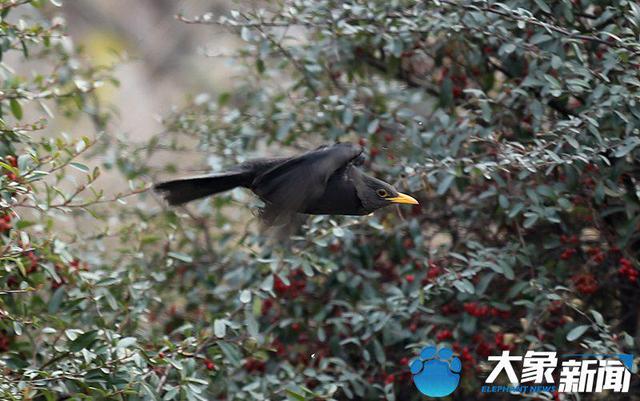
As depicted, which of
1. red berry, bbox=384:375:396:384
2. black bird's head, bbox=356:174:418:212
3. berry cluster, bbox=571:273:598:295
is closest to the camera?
black bird's head, bbox=356:174:418:212

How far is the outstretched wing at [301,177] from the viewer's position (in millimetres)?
3531

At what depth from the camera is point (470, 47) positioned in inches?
167

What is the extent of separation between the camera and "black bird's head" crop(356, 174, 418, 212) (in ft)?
12.3

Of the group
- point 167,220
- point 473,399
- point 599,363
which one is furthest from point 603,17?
point 167,220

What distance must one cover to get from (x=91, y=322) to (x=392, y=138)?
162 cm

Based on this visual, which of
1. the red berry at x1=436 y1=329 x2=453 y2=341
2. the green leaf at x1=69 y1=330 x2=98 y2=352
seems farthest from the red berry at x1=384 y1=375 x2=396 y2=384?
the green leaf at x1=69 y1=330 x2=98 y2=352

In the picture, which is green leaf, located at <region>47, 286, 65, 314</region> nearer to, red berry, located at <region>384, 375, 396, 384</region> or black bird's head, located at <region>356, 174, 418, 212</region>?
black bird's head, located at <region>356, 174, 418, 212</region>

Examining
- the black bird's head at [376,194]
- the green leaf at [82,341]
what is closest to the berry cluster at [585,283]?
the black bird's head at [376,194]

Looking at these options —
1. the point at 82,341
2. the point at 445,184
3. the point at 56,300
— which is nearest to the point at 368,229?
the point at 445,184

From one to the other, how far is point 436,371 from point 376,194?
2.63 feet

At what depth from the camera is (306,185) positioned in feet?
11.6

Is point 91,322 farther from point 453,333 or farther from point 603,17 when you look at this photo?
point 603,17

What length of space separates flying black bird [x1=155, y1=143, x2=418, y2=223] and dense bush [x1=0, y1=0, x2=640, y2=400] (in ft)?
0.64

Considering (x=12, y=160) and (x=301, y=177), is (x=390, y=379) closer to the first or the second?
(x=301, y=177)
